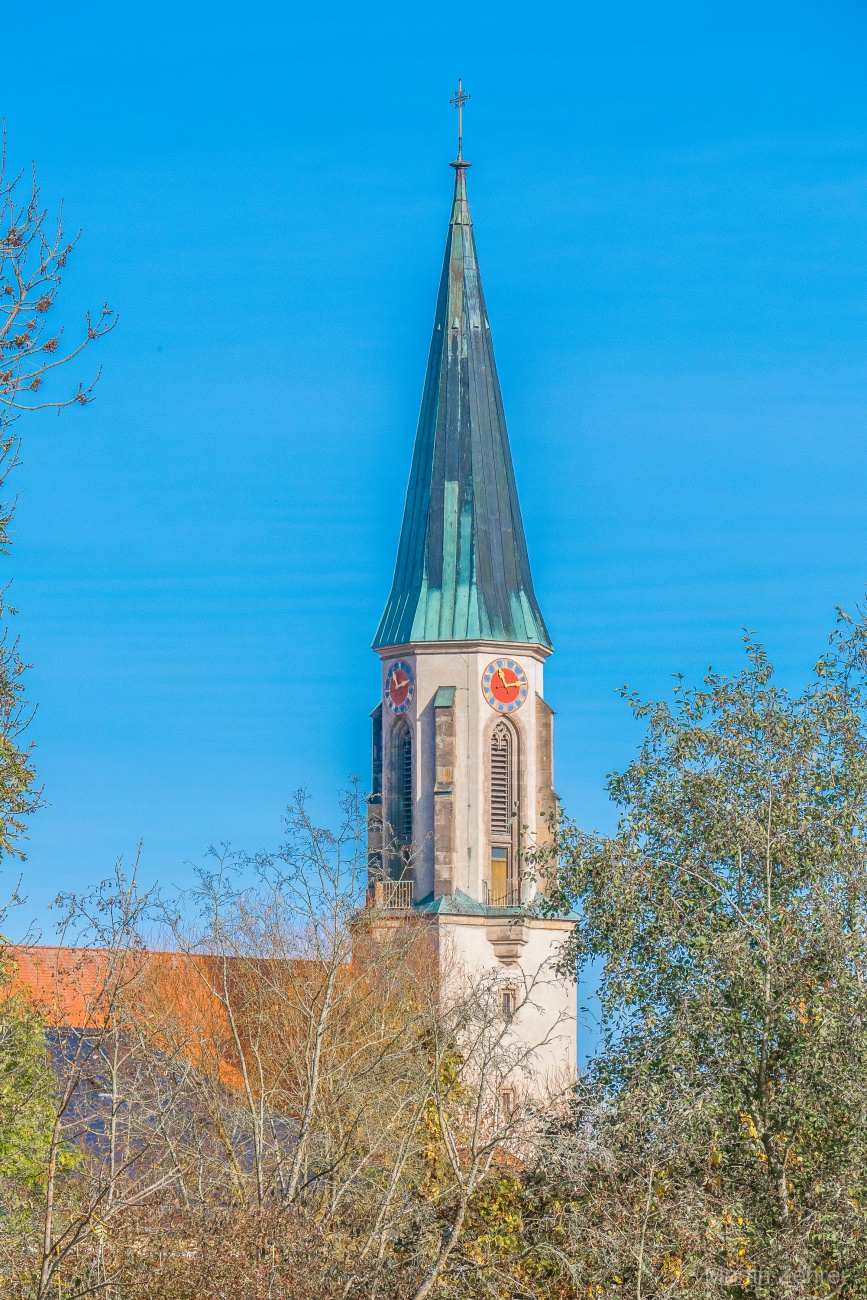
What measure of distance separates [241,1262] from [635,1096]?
558 centimetres

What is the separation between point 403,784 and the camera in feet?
221

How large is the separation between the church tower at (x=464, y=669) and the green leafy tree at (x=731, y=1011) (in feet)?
130

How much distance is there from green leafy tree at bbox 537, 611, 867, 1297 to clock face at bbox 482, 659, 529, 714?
1626 inches

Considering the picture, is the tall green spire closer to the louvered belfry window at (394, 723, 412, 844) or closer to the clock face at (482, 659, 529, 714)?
the clock face at (482, 659, 529, 714)

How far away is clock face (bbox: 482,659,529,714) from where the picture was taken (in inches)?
2655

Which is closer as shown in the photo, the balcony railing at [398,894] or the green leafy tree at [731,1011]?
the green leafy tree at [731,1011]

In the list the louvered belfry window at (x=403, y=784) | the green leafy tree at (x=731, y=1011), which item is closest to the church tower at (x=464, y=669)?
the louvered belfry window at (x=403, y=784)

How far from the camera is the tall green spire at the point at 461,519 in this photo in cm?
6756

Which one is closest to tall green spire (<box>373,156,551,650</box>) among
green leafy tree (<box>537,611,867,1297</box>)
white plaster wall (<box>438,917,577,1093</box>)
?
white plaster wall (<box>438,917,577,1093</box>)

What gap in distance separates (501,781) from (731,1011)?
43.9 meters

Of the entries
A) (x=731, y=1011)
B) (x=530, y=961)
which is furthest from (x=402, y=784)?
(x=731, y=1011)

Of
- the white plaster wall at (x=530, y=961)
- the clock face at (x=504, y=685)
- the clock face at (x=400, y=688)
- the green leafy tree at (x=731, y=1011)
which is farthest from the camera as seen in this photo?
the clock face at (x=400, y=688)

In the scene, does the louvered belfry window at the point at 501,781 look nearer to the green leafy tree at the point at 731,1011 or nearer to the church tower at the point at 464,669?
the church tower at the point at 464,669

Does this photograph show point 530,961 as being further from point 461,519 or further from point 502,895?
point 461,519
